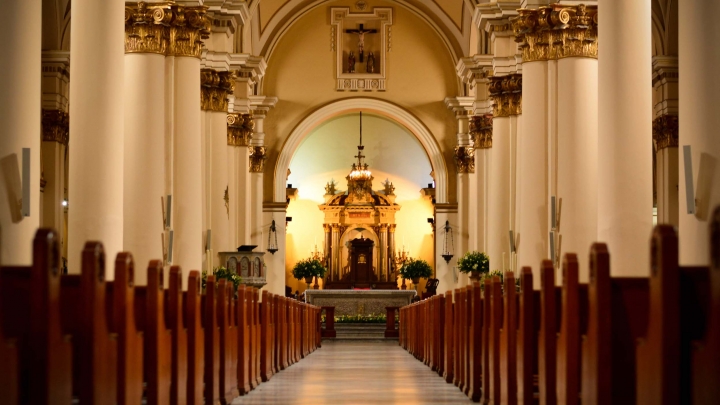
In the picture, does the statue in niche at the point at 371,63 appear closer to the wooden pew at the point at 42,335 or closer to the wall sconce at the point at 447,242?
the wall sconce at the point at 447,242

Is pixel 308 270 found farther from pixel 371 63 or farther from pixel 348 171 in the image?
pixel 371 63

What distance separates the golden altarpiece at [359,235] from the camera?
1547 inches

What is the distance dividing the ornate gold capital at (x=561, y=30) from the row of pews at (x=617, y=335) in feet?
27.6

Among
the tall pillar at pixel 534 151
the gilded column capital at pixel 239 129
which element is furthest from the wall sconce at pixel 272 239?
the tall pillar at pixel 534 151

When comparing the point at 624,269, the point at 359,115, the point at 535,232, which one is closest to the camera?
the point at 624,269

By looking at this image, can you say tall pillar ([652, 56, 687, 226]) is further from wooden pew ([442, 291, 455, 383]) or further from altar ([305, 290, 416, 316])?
wooden pew ([442, 291, 455, 383])

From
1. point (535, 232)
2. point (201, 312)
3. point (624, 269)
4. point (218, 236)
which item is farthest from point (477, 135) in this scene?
point (201, 312)

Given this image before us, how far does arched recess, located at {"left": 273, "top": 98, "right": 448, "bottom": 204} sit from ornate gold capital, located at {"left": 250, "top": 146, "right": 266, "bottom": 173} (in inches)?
92.4

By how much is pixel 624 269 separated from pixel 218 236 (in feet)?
41.2

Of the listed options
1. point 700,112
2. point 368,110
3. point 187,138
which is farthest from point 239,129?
point 700,112

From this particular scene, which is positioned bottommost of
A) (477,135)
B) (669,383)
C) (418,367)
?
(418,367)

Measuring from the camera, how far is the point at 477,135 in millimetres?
26438

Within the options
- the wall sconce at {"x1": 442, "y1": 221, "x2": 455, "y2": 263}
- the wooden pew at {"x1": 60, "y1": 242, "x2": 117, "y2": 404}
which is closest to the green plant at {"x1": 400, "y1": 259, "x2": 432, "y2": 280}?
the wall sconce at {"x1": 442, "y1": 221, "x2": 455, "y2": 263}

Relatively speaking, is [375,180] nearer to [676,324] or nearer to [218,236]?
[218,236]
